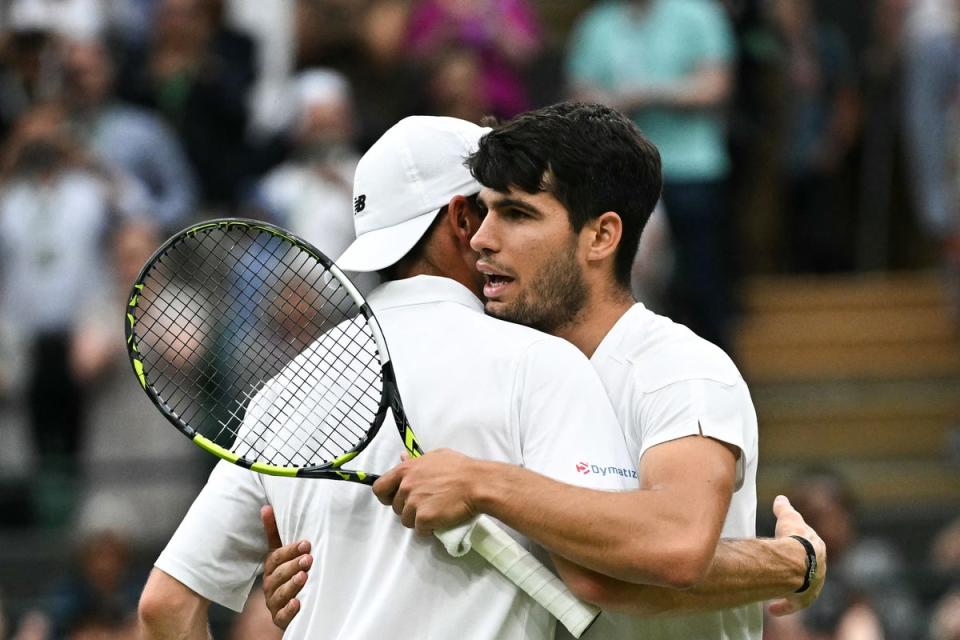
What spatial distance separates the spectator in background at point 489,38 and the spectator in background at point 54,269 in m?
1.62

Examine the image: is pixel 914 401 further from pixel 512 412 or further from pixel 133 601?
pixel 512 412

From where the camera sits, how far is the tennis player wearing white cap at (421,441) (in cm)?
349

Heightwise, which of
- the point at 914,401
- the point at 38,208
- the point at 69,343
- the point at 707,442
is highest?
the point at 707,442

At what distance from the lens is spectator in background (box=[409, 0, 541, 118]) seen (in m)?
8.75

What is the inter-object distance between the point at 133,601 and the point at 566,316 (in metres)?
4.47

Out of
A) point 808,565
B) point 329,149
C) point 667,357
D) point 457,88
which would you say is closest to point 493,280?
point 667,357

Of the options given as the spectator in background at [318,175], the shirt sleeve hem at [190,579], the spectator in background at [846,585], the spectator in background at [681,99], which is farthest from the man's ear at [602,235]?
the spectator in background at [681,99]

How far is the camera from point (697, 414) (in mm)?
3510

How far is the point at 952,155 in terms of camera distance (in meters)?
9.29

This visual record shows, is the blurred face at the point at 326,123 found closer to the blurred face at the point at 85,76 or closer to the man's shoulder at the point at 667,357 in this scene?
the blurred face at the point at 85,76

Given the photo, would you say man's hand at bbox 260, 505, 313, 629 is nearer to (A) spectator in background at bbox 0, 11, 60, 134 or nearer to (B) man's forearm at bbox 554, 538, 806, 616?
(B) man's forearm at bbox 554, 538, 806, 616

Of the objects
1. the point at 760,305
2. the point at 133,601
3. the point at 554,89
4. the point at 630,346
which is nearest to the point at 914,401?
the point at 760,305

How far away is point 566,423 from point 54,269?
17.9 ft

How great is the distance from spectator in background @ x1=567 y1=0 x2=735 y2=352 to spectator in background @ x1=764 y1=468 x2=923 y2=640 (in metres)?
1.26
